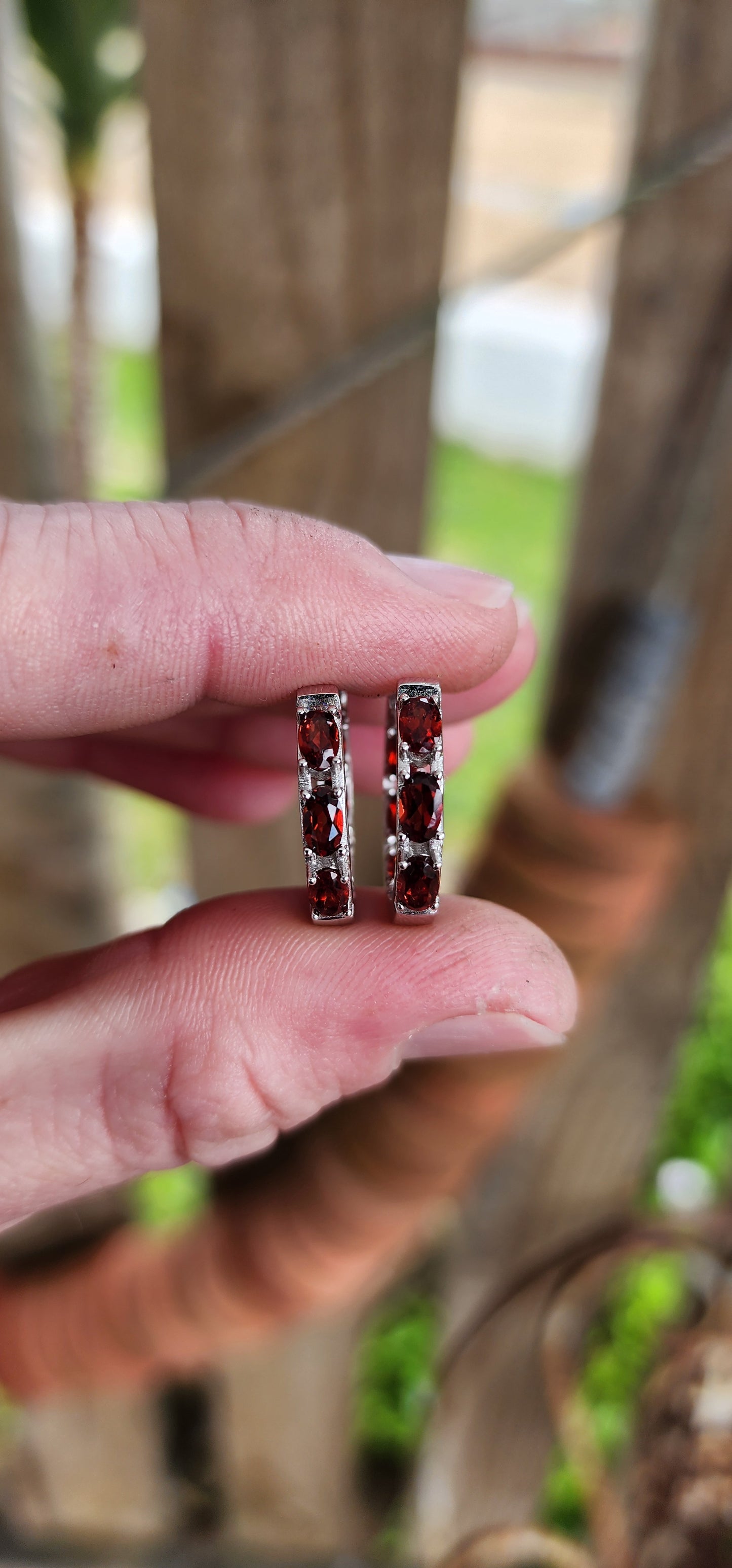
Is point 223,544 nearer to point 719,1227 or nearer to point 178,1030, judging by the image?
point 178,1030

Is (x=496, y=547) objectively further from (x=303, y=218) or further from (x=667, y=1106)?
(x=303, y=218)

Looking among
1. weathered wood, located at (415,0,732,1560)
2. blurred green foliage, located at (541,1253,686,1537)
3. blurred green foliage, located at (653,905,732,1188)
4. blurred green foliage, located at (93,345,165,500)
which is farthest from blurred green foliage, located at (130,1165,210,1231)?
blurred green foliage, located at (93,345,165,500)

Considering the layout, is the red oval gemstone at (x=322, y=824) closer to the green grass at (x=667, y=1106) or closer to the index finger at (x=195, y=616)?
the index finger at (x=195, y=616)

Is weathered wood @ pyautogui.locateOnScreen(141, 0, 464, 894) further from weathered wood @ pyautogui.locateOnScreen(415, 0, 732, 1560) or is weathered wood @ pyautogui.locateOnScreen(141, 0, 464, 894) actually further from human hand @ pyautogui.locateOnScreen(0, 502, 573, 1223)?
human hand @ pyautogui.locateOnScreen(0, 502, 573, 1223)

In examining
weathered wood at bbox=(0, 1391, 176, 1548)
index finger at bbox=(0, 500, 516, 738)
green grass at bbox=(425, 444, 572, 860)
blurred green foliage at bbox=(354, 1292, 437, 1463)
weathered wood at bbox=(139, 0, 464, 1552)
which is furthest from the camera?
green grass at bbox=(425, 444, 572, 860)

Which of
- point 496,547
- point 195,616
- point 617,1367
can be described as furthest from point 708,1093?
point 195,616

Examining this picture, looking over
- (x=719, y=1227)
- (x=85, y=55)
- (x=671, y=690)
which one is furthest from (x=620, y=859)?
(x=85, y=55)

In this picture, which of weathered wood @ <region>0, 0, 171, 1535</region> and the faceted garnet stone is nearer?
the faceted garnet stone

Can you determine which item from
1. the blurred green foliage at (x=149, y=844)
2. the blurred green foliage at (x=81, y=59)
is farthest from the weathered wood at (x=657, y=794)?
the blurred green foliage at (x=149, y=844)
